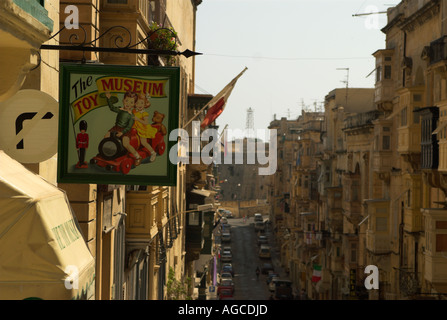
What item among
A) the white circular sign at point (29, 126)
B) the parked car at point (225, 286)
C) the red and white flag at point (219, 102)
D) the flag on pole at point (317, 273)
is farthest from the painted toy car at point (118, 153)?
the parked car at point (225, 286)

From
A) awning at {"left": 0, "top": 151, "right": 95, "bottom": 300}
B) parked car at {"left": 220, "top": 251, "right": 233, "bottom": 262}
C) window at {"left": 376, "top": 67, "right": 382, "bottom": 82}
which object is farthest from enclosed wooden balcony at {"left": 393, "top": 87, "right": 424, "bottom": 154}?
parked car at {"left": 220, "top": 251, "right": 233, "bottom": 262}

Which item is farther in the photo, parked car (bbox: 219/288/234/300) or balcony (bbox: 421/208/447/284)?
parked car (bbox: 219/288/234/300)

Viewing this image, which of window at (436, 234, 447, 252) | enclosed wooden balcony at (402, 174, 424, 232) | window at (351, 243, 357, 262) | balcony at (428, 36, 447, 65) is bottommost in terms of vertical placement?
window at (351, 243, 357, 262)

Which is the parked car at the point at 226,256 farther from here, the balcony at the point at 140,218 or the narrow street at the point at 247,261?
the balcony at the point at 140,218

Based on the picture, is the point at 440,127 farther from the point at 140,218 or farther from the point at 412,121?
the point at 140,218

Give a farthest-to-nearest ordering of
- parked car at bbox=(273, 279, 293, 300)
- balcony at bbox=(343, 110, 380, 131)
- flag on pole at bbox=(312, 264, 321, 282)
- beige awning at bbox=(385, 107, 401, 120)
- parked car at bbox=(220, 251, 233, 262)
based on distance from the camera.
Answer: parked car at bbox=(220, 251, 233, 262) → parked car at bbox=(273, 279, 293, 300) → flag on pole at bbox=(312, 264, 321, 282) → balcony at bbox=(343, 110, 380, 131) → beige awning at bbox=(385, 107, 401, 120)

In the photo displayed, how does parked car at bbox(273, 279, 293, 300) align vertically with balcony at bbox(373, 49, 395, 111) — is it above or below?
below

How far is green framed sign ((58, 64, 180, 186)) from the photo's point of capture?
9.76 metres

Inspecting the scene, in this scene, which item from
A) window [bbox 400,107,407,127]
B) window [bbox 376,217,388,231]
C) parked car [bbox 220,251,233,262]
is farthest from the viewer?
parked car [bbox 220,251,233,262]

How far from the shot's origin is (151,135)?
1002 cm

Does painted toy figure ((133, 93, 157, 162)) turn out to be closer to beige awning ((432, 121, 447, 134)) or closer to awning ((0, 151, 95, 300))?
awning ((0, 151, 95, 300))

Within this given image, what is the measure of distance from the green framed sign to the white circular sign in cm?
79
